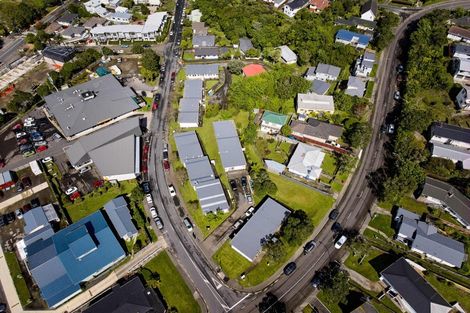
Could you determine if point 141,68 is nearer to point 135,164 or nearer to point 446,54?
point 135,164

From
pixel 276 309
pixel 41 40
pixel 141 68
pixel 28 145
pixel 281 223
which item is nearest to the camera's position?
pixel 276 309

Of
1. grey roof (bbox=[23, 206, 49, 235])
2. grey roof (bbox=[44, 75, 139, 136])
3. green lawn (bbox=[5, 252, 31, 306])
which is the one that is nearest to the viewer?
green lawn (bbox=[5, 252, 31, 306])

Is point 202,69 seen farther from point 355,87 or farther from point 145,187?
point 355,87

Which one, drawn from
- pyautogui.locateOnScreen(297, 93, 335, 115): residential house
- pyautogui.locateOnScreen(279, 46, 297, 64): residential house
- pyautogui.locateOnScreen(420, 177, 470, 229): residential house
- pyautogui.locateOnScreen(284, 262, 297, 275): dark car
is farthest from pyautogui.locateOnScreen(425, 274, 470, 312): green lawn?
pyautogui.locateOnScreen(279, 46, 297, 64): residential house

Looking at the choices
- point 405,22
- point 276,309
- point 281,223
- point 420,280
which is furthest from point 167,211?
point 405,22

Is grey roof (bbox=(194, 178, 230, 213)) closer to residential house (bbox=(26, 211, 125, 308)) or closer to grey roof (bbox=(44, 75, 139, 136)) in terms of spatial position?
residential house (bbox=(26, 211, 125, 308))

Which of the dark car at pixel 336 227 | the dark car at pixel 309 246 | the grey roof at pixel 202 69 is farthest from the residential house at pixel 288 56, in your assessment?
the dark car at pixel 309 246

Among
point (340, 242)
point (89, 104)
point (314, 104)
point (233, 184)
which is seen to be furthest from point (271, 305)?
point (89, 104)
